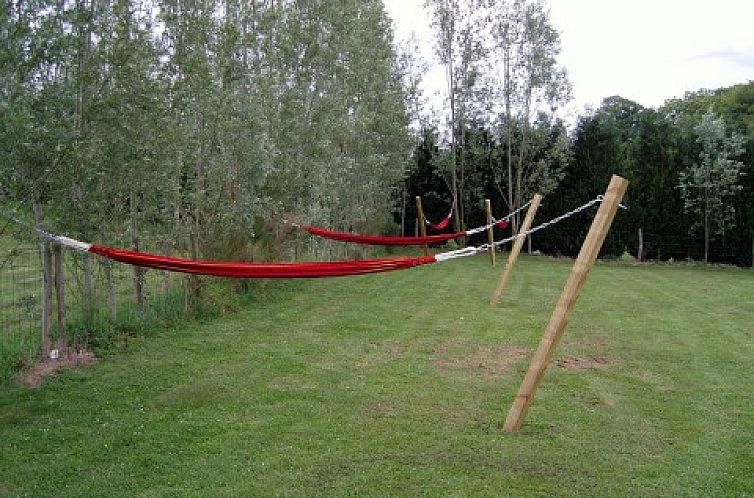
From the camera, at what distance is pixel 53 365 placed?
15.2ft

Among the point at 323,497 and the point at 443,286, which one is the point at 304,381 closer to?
the point at 323,497

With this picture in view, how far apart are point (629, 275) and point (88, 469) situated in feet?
37.8

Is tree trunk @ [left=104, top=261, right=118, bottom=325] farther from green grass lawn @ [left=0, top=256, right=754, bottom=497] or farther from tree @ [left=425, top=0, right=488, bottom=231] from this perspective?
tree @ [left=425, top=0, right=488, bottom=231]

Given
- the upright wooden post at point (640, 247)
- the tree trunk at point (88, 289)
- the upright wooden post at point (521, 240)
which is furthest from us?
the upright wooden post at point (640, 247)

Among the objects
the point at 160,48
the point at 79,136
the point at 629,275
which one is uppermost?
the point at 160,48

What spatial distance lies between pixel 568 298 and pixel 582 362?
77.7 inches

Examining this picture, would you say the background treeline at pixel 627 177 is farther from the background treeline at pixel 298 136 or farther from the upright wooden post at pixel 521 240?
the upright wooden post at pixel 521 240

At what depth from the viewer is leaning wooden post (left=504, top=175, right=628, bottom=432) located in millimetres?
3467

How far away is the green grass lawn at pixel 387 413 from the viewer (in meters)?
2.98

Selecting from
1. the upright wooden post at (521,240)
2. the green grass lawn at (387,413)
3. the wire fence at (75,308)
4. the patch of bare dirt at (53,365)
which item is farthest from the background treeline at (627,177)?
the patch of bare dirt at (53,365)

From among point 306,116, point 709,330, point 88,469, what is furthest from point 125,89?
point 709,330

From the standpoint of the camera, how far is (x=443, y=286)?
32.8ft

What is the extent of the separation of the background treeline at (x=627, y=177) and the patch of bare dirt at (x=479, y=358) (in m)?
11.5

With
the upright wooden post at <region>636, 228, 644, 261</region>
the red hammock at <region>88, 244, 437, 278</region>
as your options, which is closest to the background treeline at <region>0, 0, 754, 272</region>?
the upright wooden post at <region>636, 228, 644, 261</region>
